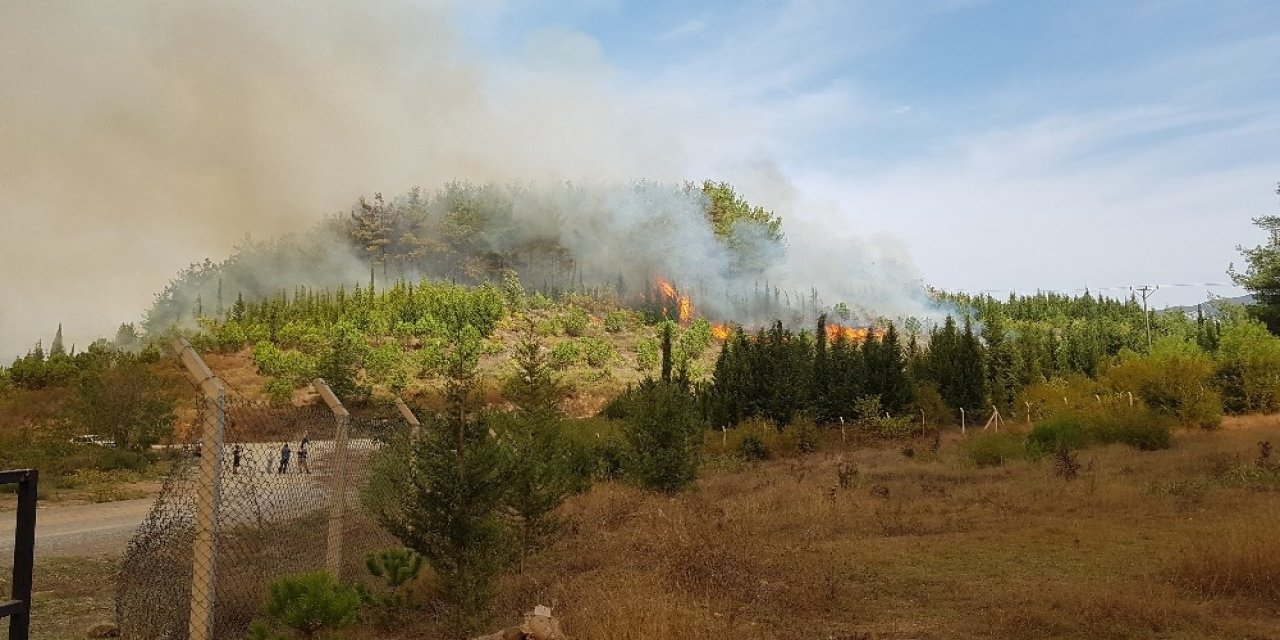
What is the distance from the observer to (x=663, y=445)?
18.3 metres

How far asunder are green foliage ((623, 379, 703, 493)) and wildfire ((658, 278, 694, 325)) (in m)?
94.3

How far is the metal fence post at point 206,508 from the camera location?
5.35 m

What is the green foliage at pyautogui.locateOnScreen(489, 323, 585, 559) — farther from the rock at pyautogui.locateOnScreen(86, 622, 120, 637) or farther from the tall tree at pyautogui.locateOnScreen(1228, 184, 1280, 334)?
the tall tree at pyautogui.locateOnScreen(1228, 184, 1280, 334)

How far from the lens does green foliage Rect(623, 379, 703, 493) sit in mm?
18156

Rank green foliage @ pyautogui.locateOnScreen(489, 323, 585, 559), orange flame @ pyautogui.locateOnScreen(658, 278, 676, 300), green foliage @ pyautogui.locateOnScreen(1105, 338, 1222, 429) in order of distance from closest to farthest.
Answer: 1. green foliage @ pyautogui.locateOnScreen(489, 323, 585, 559)
2. green foliage @ pyautogui.locateOnScreen(1105, 338, 1222, 429)
3. orange flame @ pyautogui.locateOnScreen(658, 278, 676, 300)

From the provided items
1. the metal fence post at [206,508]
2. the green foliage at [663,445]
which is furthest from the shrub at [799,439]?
the metal fence post at [206,508]

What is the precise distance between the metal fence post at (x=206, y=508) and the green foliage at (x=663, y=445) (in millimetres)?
13163

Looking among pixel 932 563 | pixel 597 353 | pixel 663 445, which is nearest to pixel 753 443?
pixel 663 445

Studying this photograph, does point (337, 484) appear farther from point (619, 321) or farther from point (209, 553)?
point (619, 321)

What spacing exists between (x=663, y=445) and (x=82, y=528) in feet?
41.3

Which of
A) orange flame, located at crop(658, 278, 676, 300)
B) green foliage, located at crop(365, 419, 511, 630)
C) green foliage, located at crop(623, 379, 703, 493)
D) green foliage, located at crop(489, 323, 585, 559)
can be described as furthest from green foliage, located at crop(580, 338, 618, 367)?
green foliage, located at crop(365, 419, 511, 630)

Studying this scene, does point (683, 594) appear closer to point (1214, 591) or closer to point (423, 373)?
point (1214, 591)

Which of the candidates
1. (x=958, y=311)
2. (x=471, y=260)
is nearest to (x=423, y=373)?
(x=471, y=260)

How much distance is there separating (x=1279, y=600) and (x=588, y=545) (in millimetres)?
8106
